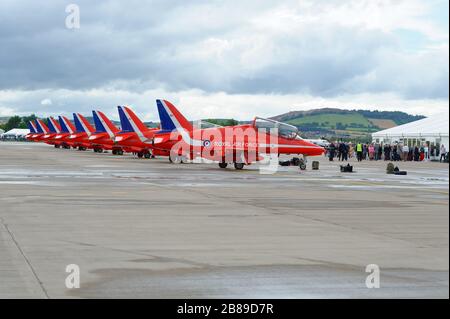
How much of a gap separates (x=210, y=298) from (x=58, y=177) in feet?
83.8

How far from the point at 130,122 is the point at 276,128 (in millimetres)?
22689

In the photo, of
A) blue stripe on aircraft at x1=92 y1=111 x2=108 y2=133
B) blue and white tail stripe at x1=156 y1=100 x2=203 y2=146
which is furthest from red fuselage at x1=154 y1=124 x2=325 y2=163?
blue stripe on aircraft at x1=92 y1=111 x2=108 y2=133

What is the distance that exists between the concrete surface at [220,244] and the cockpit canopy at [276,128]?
59.3ft

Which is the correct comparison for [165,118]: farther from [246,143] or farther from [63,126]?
[63,126]

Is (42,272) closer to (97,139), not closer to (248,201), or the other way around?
(248,201)

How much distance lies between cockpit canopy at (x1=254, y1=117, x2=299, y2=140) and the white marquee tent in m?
31.8

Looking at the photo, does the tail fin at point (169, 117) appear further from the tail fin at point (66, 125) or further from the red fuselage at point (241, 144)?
the tail fin at point (66, 125)

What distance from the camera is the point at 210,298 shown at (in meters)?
8.89

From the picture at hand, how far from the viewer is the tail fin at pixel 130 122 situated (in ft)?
207

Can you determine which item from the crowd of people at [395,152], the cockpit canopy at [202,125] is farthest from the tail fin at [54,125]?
the cockpit canopy at [202,125]

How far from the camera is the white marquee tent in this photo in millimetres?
74938

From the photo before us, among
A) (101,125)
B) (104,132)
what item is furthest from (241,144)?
(101,125)

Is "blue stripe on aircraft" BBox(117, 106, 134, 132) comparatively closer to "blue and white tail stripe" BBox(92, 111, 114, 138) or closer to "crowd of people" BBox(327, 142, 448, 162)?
"blue and white tail stripe" BBox(92, 111, 114, 138)
